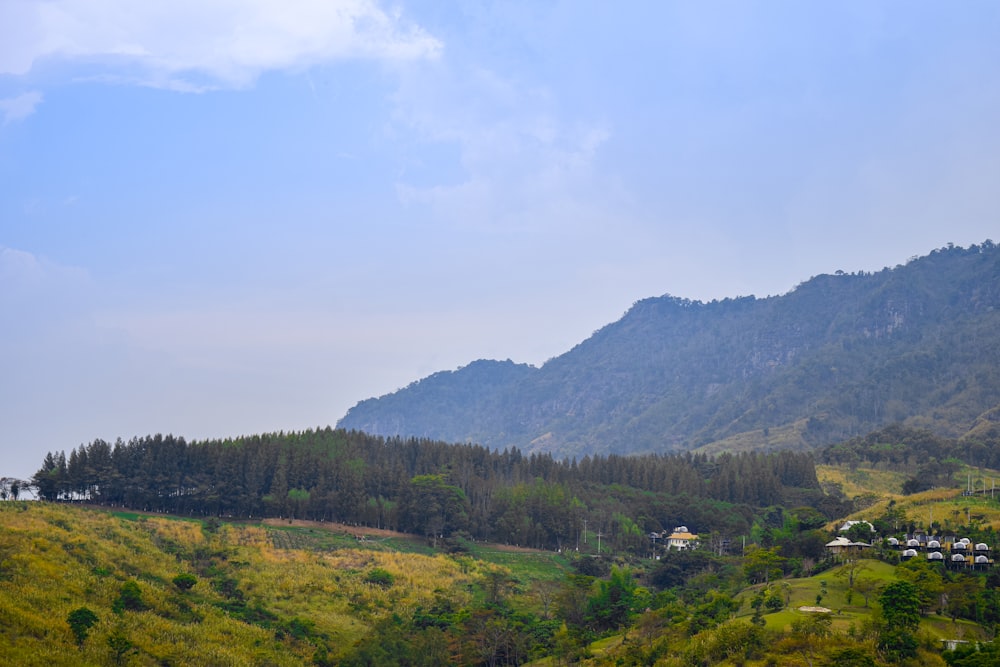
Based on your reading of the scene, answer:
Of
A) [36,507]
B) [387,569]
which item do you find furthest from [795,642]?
[36,507]

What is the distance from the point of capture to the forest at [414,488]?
4446 inches

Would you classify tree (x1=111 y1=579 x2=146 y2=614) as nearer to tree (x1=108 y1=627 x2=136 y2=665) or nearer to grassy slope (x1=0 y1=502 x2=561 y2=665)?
grassy slope (x1=0 y1=502 x2=561 y2=665)

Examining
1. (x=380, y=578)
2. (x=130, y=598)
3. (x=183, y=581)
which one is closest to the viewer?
(x=130, y=598)

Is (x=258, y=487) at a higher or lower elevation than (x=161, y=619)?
higher

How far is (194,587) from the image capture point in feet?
266

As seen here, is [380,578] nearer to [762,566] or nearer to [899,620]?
[762,566]

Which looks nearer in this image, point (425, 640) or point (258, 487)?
point (425, 640)

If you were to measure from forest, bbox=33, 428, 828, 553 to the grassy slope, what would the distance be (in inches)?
401

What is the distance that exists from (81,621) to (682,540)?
84.2m

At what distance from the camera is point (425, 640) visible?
7469 centimetres

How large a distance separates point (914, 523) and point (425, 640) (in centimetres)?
5207

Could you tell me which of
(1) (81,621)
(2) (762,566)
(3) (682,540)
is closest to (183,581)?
(1) (81,621)

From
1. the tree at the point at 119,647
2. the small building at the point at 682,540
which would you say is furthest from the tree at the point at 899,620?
the small building at the point at 682,540

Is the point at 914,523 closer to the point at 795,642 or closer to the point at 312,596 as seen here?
the point at 795,642
